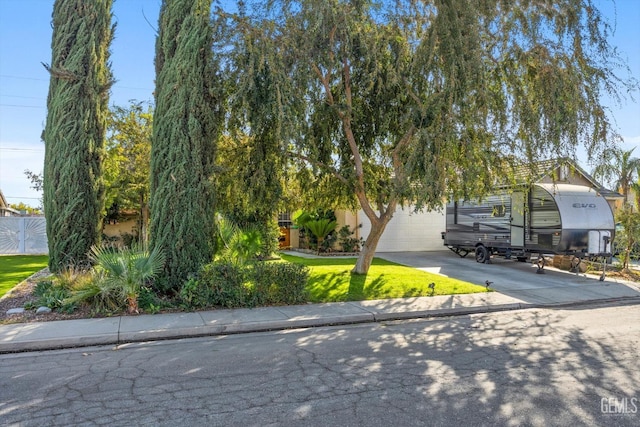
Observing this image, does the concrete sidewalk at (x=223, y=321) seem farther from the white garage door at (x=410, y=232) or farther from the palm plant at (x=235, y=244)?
the white garage door at (x=410, y=232)

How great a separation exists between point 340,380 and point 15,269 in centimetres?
1458

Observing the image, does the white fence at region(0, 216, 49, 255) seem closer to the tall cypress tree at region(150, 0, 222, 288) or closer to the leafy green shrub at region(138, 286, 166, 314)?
the tall cypress tree at region(150, 0, 222, 288)

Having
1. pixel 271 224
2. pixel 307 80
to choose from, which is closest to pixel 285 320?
pixel 307 80

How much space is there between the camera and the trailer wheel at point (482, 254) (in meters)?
18.1

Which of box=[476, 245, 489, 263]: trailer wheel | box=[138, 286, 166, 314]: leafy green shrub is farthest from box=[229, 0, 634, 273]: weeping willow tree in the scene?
box=[476, 245, 489, 263]: trailer wheel

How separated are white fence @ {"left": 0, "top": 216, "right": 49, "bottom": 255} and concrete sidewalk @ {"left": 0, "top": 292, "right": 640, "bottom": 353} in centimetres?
1554

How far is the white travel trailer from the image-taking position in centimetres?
1473

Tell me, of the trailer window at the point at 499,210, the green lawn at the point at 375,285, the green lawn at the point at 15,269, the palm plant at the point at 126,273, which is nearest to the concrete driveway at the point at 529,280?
the green lawn at the point at 375,285

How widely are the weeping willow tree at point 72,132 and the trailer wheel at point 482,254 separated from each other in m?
14.0

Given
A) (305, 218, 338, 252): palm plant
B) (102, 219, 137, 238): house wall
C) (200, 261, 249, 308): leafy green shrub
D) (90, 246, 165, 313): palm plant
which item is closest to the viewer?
(90, 246, 165, 313): palm plant

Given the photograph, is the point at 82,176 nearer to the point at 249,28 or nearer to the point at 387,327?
the point at 249,28

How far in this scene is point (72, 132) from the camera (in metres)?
10.5

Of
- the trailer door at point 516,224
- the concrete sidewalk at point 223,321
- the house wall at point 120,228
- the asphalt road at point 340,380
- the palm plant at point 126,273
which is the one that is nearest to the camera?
the asphalt road at point 340,380

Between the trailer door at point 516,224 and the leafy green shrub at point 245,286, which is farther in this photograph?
the trailer door at point 516,224
